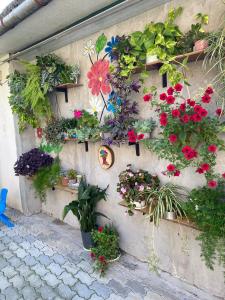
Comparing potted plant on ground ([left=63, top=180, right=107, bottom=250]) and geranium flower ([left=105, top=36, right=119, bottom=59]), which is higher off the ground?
geranium flower ([left=105, top=36, right=119, bottom=59])

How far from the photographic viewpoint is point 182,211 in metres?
2.25

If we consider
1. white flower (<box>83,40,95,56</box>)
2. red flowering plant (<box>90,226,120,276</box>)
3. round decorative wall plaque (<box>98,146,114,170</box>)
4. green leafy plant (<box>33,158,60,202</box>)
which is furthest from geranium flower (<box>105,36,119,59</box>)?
red flowering plant (<box>90,226,120,276</box>)

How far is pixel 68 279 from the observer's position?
2688 millimetres

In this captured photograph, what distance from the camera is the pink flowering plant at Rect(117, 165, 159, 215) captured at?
241 cm

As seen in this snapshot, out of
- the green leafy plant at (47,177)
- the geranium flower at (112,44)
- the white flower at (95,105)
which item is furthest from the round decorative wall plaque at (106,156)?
the geranium flower at (112,44)

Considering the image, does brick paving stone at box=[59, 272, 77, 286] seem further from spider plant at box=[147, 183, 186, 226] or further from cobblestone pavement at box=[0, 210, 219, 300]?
spider plant at box=[147, 183, 186, 226]

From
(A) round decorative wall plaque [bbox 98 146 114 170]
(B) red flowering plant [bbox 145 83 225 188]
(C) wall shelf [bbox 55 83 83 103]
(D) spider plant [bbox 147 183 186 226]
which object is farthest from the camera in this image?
(C) wall shelf [bbox 55 83 83 103]

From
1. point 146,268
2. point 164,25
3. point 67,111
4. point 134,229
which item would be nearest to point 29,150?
point 67,111

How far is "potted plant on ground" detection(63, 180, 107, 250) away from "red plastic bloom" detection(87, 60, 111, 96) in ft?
4.21

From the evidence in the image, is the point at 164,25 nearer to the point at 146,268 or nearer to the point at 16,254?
the point at 146,268

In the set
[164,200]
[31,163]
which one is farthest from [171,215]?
[31,163]

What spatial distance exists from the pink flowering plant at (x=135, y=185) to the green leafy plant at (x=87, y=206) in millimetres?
669

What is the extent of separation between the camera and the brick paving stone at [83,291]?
2.43m

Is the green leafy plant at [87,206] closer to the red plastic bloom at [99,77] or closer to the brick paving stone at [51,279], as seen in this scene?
the brick paving stone at [51,279]
